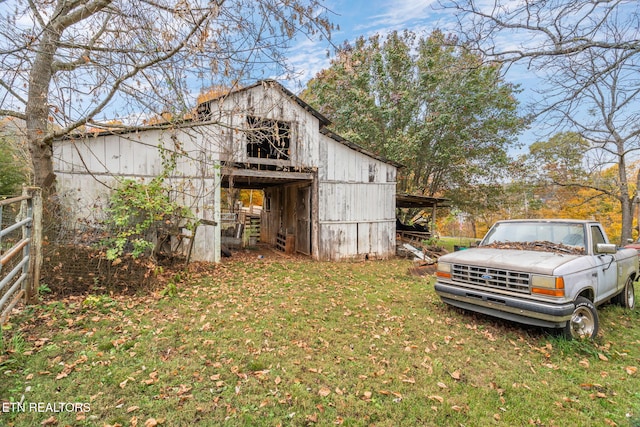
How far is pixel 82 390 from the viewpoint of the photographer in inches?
108

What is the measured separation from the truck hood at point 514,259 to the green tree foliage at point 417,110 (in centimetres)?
1081

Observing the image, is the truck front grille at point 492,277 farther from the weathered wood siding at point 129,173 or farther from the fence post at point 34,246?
the fence post at point 34,246

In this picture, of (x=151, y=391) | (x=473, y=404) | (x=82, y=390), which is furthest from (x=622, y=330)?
(x=82, y=390)

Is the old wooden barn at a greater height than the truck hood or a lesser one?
greater

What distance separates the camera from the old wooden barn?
788 centimetres

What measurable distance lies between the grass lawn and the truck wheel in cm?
15

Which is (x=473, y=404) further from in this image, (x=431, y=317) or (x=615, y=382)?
(x=431, y=317)

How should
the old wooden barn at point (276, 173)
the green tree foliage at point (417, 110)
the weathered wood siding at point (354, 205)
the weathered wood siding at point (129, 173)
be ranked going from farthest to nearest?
the green tree foliage at point (417, 110) → the weathered wood siding at point (354, 205) → the old wooden barn at point (276, 173) → the weathered wood siding at point (129, 173)

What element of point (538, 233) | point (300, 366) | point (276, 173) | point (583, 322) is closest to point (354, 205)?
point (276, 173)

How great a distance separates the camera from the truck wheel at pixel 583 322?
12.8 ft

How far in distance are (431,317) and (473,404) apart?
7.58 ft

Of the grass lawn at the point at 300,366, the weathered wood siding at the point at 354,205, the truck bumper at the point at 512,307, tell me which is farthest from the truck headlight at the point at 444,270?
the weathered wood siding at the point at 354,205

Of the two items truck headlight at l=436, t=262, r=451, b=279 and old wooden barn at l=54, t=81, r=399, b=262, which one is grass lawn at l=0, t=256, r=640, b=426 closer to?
truck headlight at l=436, t=262, r=451, b=279

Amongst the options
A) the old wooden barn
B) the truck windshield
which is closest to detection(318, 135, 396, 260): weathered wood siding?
the old wooden barn
